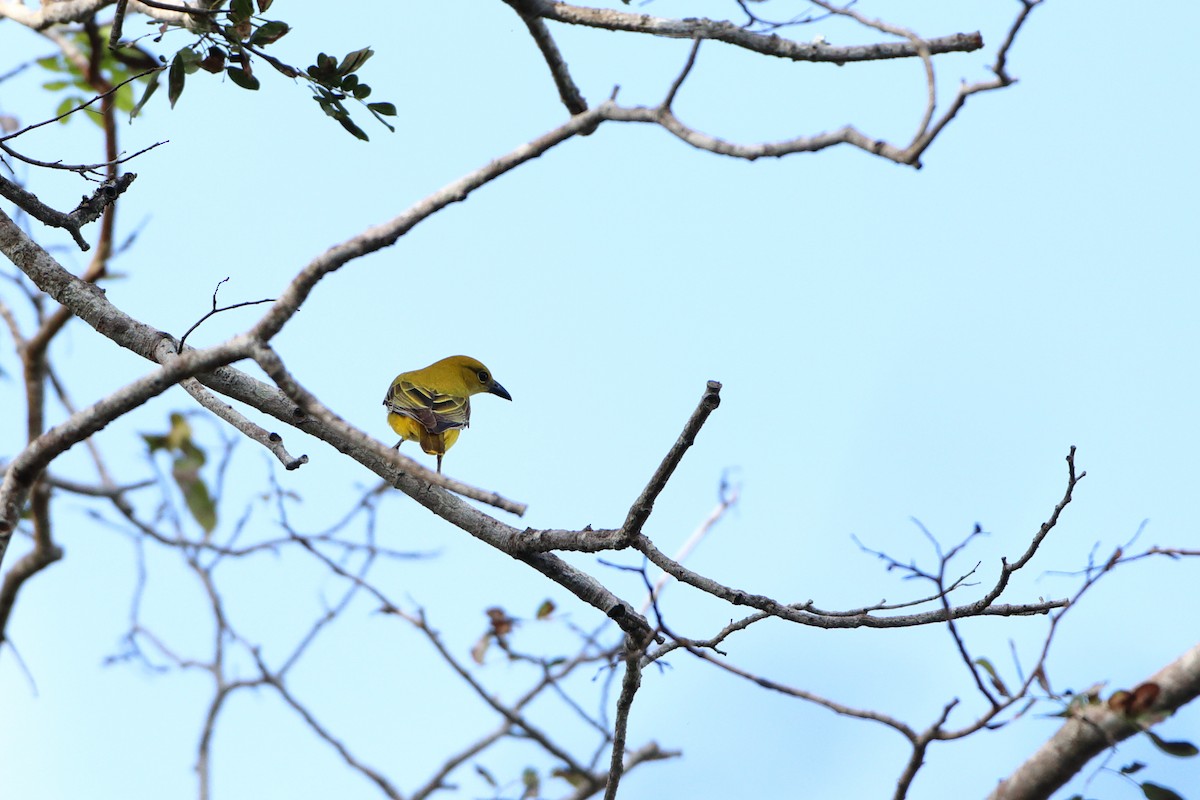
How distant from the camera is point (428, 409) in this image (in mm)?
7027

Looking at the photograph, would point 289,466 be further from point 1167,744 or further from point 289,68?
point 1167,744

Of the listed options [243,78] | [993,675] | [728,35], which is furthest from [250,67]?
[993,675]

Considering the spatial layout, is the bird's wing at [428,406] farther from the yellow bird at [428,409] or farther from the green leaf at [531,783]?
the green leaf at [531,783]

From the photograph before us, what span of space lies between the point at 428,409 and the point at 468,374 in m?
1.93

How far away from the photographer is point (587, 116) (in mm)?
2650

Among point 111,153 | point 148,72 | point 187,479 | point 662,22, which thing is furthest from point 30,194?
point 187,479

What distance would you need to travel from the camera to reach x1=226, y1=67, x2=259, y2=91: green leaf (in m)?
4.39

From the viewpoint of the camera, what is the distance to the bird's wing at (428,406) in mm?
6812

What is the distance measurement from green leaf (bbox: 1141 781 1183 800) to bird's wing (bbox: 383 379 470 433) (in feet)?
14.9

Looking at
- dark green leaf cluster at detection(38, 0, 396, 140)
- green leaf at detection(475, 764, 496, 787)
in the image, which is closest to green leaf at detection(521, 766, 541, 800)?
green leaf at detection(475, 764, 496, 787)

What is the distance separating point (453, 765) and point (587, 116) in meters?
5.53

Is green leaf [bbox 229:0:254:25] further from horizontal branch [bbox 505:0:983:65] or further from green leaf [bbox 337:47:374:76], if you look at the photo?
horizontal branch [bbox 505:0:983:65]

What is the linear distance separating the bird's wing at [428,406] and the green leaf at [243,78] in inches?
105

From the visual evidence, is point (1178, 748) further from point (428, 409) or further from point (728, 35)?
point (428, 409)
